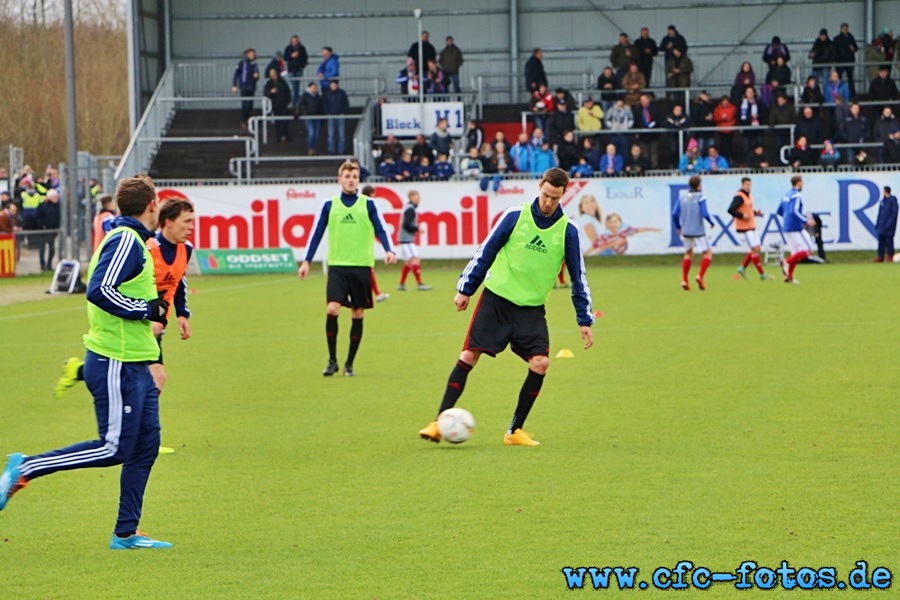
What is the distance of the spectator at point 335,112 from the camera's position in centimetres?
4019

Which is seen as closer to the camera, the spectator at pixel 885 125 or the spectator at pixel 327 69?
the spectator at pixel 885 125

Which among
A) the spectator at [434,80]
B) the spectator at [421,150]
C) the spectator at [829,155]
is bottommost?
the spectator at [829,155]

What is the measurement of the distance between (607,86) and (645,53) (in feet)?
6.48

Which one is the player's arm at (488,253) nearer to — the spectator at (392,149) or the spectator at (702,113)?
the spectator at (392,149)

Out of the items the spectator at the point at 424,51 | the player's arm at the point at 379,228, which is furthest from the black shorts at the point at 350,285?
the spectator at the point at 424,51

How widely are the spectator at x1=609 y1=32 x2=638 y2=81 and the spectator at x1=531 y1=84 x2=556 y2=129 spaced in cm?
215

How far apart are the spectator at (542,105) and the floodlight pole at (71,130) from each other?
12702 mm

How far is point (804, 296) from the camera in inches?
966

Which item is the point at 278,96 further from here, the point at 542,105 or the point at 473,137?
the point at 542,105

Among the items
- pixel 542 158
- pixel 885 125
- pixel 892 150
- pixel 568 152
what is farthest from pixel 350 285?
pixel 885 125

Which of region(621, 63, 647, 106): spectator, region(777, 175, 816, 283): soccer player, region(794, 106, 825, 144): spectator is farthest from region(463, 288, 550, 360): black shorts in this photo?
region(621, 63, 647, 106): spectator

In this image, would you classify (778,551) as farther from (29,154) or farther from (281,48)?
(29,154)

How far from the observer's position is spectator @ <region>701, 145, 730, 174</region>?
1415 inches

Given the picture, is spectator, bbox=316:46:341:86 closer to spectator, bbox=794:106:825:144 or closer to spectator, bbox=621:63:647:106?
spectator, bbox=621:63:647:106
